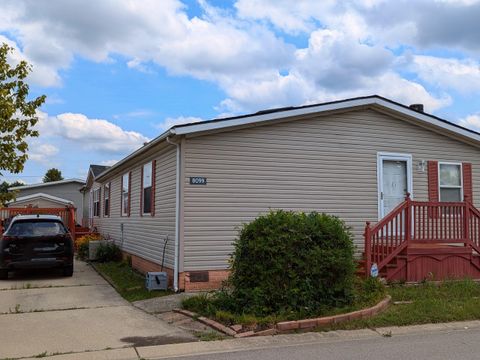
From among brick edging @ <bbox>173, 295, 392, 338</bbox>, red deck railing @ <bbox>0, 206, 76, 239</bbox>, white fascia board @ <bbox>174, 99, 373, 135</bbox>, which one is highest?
white fascia board @ <bbox>174, 99, 373, 135</bbox>

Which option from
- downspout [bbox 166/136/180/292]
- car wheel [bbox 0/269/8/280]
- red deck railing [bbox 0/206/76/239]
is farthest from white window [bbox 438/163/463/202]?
Result: red deck railing [bbox 0/206/76/239]

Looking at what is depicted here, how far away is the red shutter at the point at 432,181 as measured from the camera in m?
12.5

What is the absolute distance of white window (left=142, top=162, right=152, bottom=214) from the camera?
12.9m

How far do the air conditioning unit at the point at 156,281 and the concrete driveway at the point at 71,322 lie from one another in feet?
2.33

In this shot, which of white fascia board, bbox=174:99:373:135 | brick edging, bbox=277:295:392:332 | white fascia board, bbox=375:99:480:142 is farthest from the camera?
white fascia board, bbox=375:99:480:142

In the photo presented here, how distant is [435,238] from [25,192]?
1405 inches

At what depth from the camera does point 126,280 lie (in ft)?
38.9

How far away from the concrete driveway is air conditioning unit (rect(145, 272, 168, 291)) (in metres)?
0.71

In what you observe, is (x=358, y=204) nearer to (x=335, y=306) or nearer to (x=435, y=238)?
(x=435, y=238)

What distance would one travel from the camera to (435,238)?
35.2ft

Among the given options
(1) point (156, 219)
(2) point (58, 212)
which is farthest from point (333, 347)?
(2) point (58, 212)

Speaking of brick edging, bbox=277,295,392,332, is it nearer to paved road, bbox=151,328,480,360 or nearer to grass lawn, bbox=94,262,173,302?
paved road, bbox=151,328,480,360

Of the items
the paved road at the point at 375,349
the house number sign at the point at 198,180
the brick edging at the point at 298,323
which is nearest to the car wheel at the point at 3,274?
the house number sign at the point at 198,180

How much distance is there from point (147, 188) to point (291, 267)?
6.43 m
